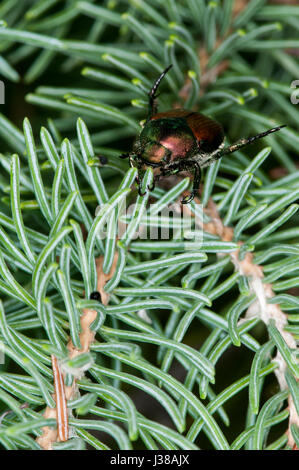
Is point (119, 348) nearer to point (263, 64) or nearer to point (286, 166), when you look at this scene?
point (286, 166)

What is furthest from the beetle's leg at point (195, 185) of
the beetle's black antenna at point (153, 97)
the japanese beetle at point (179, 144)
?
the beetle's black antenna at point (153, 97)

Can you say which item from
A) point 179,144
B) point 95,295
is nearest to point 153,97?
point 179,144

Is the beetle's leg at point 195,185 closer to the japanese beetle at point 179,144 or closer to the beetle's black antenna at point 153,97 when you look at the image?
the japanese beetle at point 179,144

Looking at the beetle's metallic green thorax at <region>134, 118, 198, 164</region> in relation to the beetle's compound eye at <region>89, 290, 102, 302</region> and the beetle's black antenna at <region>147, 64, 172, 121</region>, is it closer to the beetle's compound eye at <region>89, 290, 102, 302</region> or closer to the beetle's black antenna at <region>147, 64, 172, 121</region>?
the beetle's black antenna at <region>147, 64, 172, 121</region>

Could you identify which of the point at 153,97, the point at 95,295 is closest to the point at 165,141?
the point at 153,97

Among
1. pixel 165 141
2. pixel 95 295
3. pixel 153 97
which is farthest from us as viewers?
pixel 153 97

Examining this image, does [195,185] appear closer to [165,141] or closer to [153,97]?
[165,141]

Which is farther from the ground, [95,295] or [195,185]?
[195,185]

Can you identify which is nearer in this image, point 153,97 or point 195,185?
point 195,185

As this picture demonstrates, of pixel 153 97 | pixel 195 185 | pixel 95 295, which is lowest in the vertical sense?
pixel 95 295

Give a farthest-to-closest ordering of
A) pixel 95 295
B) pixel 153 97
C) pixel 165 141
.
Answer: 1. pixel 153 97
2. pixel 165 141
3. pixel 95 295

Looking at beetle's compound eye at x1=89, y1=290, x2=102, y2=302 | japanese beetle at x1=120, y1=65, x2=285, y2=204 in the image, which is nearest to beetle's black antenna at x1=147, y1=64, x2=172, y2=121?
japanese beetle at x1=120, y1=65, x2=285, y2=204
